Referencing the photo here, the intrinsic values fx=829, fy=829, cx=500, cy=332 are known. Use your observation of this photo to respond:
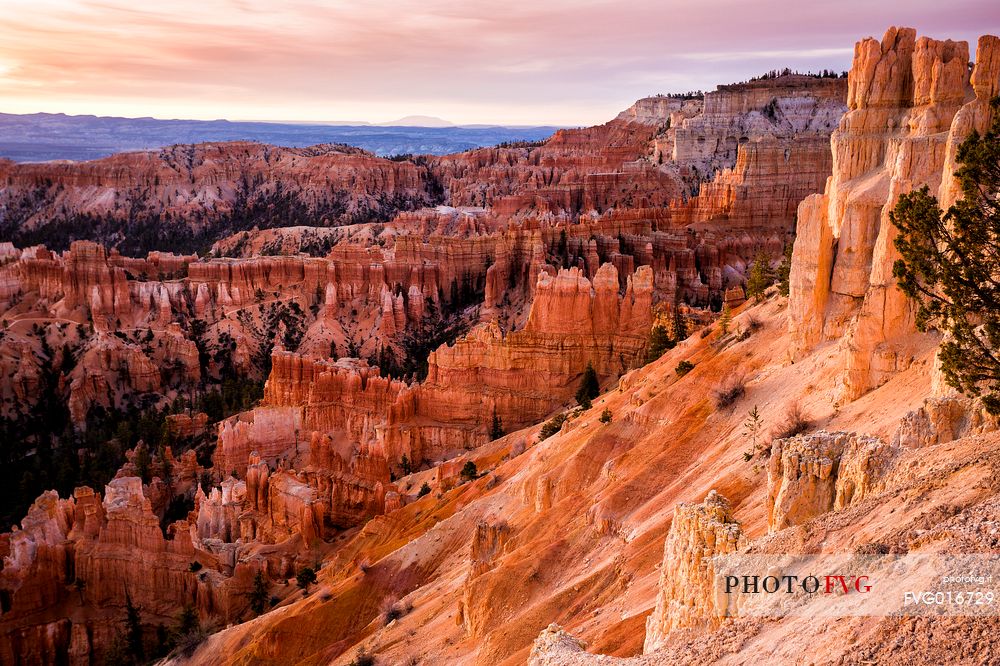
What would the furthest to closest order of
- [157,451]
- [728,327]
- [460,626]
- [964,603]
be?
[157,451]
[728,327]
[460,626]
[964,603]

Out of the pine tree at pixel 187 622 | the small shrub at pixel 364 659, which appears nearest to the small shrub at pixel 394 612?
the small shrub at pixel 364 659

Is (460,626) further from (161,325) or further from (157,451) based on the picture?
(161,325)

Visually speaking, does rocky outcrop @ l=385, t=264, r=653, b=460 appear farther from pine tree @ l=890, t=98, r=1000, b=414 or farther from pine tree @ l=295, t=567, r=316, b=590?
pine tree @ l=890, t=98, r=1000, b=414

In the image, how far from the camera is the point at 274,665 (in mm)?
21594

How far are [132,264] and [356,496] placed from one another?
155ft

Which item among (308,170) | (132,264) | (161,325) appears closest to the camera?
(161,325)

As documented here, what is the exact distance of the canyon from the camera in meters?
9.17

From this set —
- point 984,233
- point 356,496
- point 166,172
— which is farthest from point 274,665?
point 166,172

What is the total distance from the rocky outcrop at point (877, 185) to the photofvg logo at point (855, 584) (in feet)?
28.4

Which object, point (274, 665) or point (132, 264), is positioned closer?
point (274, 665)

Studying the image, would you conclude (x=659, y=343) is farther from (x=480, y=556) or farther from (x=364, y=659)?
(x=364, y=659)

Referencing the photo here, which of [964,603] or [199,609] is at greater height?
[964,603]

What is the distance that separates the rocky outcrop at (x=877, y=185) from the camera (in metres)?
15.1

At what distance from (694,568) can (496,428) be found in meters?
30.2
